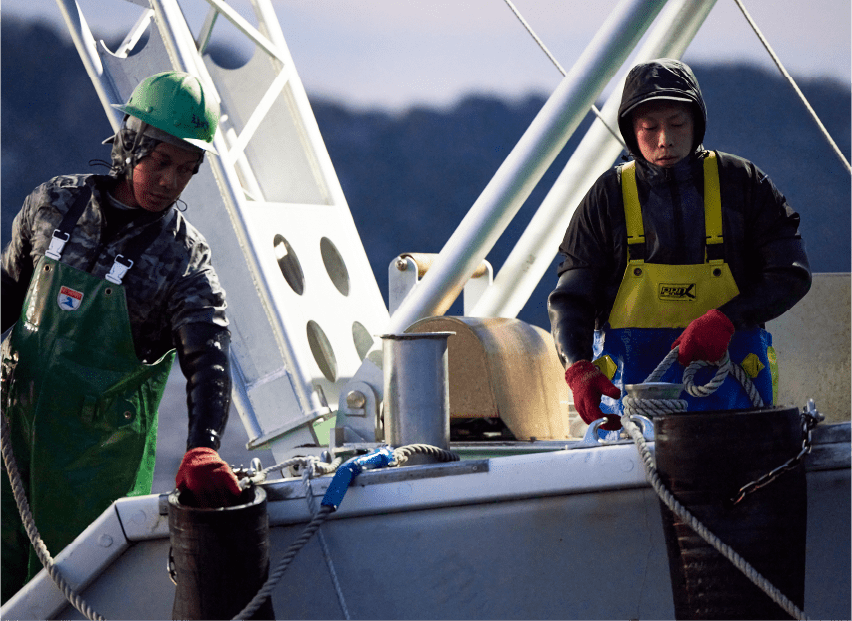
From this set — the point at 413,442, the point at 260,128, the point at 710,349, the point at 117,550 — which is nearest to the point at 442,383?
the point at 413,442

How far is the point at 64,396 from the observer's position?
8.39 feet

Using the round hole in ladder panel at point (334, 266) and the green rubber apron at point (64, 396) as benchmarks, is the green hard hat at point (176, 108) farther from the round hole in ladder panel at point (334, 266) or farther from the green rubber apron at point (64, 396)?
the round hole in ladder panel at point (334, 266)

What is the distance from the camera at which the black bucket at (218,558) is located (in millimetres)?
1860

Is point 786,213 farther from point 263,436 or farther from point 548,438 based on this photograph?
point 263,436

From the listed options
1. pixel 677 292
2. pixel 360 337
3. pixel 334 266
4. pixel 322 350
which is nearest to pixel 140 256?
pixel 677 292

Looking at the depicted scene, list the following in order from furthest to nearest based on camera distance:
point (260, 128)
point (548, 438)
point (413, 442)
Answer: point (260, 128) → point (548, 438) → point (413, 442)

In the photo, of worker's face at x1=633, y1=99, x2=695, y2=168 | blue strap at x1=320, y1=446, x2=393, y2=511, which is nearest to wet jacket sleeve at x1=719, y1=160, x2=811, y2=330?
worker's face at x1=633, y1=99, x2=695, y2=168

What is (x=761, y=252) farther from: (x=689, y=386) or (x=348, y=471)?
(x=348, y=471)

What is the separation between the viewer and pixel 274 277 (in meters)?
4.65

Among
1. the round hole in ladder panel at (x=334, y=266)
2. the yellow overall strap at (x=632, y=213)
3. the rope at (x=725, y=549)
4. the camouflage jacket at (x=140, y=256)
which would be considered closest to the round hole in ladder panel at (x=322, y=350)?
the round hole in ladder panel at (x=334, y=266)

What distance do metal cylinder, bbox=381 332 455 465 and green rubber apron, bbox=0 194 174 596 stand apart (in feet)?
2.14

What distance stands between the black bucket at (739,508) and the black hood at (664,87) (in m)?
0.99

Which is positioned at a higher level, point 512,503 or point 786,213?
point 786,213

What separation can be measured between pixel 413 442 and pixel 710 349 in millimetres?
724
